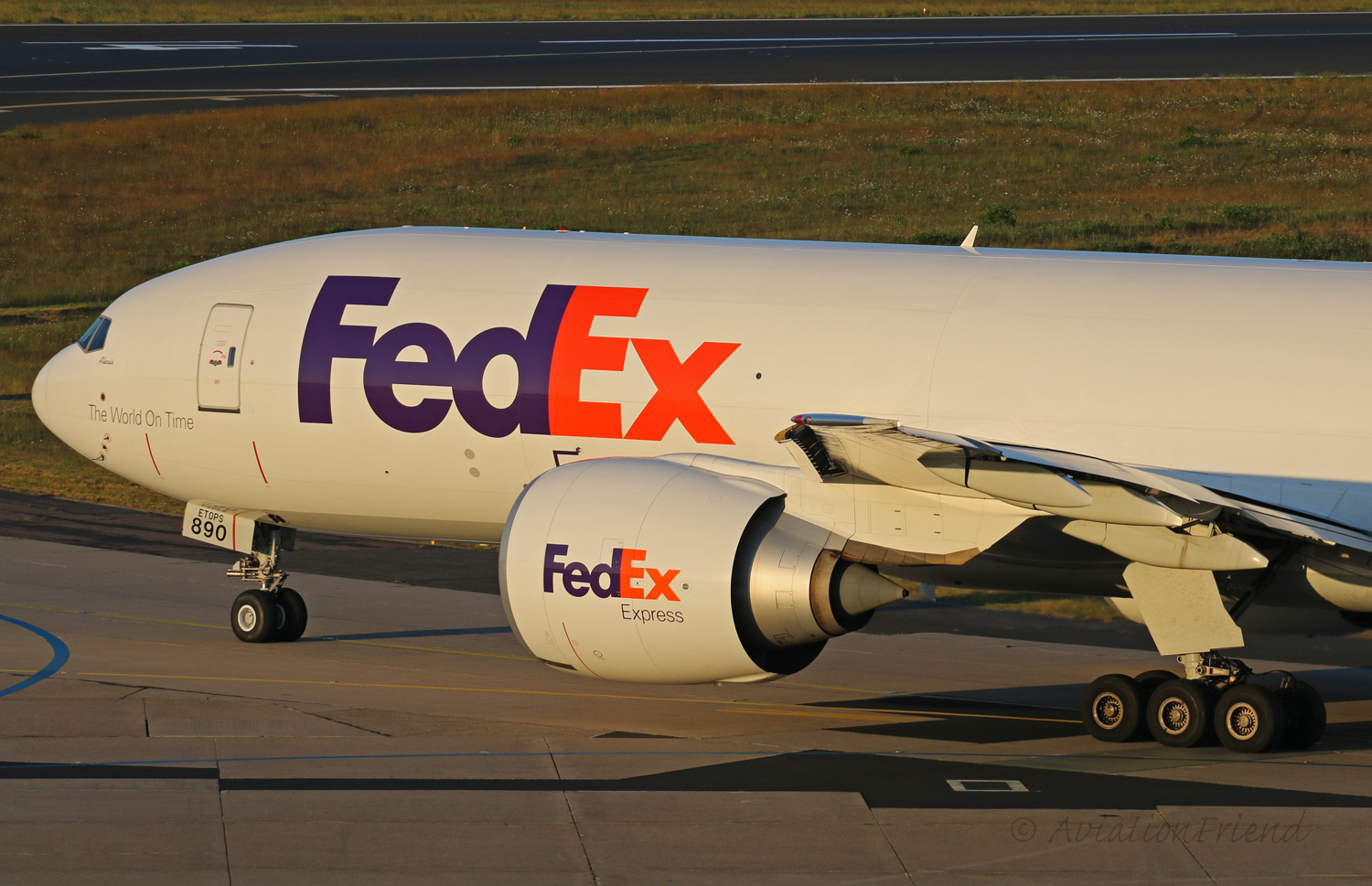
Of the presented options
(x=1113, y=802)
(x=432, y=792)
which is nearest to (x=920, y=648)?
(x=1113, y=802)

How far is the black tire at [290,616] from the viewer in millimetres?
22922

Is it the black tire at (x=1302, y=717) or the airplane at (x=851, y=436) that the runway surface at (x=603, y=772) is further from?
the airplane at (x=851, y=436)

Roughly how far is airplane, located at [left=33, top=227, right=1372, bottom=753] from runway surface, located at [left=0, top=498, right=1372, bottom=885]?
1301 mm

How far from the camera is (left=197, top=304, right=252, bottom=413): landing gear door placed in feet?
70.1

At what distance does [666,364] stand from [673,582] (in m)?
2.88

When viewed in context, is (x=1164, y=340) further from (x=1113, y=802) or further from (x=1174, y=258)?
(x=1113, y=802)

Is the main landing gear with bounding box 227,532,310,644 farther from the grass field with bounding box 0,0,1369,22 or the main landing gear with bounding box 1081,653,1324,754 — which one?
the grass field with bounding box 0,0,1369,22

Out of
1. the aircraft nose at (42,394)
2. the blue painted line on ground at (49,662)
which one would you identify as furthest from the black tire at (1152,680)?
the aircraft nose at (42,394)

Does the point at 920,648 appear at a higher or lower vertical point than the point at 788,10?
lower

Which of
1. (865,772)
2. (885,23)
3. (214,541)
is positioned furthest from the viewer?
(885,23)

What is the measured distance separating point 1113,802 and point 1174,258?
6.50 m

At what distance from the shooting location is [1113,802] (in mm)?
15273

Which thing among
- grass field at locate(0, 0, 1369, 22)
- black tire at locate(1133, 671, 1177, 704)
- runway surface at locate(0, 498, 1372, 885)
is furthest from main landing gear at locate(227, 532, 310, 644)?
grass field at locate(0, 0, 1369, 22)

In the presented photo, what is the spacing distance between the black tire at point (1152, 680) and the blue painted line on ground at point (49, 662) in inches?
501
